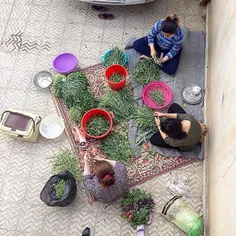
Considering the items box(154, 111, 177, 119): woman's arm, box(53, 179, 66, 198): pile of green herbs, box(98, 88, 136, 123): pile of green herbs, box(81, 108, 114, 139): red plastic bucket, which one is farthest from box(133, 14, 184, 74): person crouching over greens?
box(53, 179, 66, 198): pile of green herbs

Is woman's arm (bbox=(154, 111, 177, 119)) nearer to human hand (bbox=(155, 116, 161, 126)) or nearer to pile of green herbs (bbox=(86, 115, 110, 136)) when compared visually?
human hand (bbox=(155, 116, 161, 126))

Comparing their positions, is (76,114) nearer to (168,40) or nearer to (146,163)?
(146,163)

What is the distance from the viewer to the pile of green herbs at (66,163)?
491cm

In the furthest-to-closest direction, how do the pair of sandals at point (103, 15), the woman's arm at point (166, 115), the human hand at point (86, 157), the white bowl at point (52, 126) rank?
the pair of sandals at point (103, 15) → the white bowl at point (52, 126) → the woman's arm at point (166, 115) → the human hand at point (86, 157)

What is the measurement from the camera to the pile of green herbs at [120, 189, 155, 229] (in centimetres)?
461

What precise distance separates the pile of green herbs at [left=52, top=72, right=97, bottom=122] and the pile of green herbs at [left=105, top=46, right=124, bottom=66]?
1.40 feet

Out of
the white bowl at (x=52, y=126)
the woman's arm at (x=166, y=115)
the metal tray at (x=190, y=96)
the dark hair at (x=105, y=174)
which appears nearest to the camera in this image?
the dark hair at (x=105, y=174)

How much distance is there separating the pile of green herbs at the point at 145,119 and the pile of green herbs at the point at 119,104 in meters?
0.13

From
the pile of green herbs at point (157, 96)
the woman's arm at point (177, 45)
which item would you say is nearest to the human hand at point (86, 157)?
the pile of green herbs at point (157, 96)

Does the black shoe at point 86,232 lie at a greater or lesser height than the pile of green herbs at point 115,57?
lesser

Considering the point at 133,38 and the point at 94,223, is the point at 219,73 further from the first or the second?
the point at 94,223

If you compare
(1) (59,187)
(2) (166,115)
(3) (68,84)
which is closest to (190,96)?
(2) (166,115)

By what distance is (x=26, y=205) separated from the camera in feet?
15.8

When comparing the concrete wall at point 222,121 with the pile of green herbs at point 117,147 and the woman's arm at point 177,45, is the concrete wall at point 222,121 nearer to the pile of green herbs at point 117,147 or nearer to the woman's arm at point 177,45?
→ the woman's arm at point 177,45
